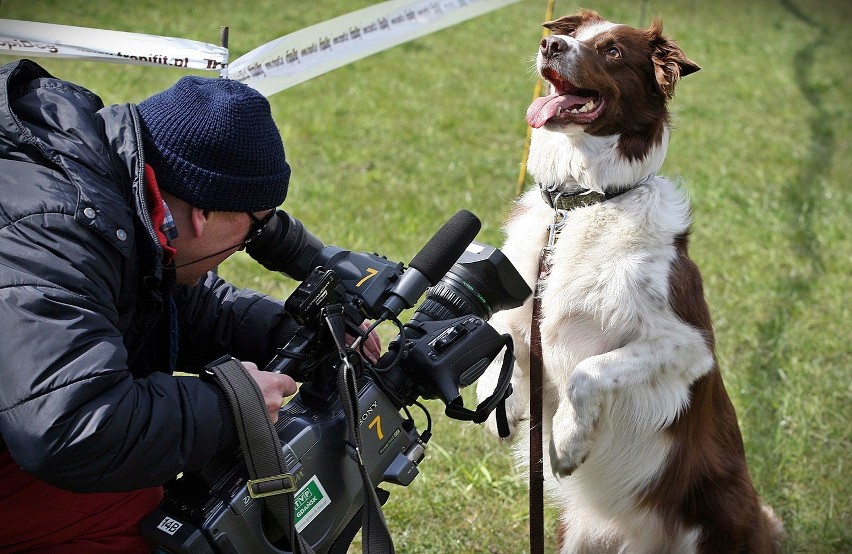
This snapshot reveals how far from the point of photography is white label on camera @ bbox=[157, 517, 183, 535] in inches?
78.0

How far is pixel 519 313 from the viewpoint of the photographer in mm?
3043

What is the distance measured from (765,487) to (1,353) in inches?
127

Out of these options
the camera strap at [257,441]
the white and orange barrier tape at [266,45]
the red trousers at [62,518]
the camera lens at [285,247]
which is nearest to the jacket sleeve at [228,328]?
the camera lens at [285,247]

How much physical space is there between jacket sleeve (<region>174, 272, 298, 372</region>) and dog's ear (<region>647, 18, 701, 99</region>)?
1379 mm

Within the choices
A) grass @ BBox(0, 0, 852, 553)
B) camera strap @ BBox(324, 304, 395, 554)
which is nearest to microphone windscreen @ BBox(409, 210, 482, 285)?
camera strap @ BBox(324, 304, 395, 554)

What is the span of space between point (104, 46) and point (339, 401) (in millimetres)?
1974

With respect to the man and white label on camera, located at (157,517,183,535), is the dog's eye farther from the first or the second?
white label on camera, located at (157,517,183,535)

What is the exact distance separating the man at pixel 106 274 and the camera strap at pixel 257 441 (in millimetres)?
38

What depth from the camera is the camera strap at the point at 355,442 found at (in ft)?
6.62

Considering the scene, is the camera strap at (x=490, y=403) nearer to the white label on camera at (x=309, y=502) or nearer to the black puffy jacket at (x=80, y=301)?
the white label on camera at (x=309, y=502)

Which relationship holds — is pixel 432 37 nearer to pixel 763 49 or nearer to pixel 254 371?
pixel 763 49

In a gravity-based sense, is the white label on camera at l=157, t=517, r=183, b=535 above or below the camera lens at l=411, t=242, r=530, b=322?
below

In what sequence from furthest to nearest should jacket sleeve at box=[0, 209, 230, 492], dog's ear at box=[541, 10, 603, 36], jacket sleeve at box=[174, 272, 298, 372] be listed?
dog's ear at box=[541, 10, 603, 36] → jacket sleeve at box=[174, 272, 298, 372] → jacket sleeve at box=[0, 209, 230, 492]

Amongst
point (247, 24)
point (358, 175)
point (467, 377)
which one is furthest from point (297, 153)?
point (467, 377)
